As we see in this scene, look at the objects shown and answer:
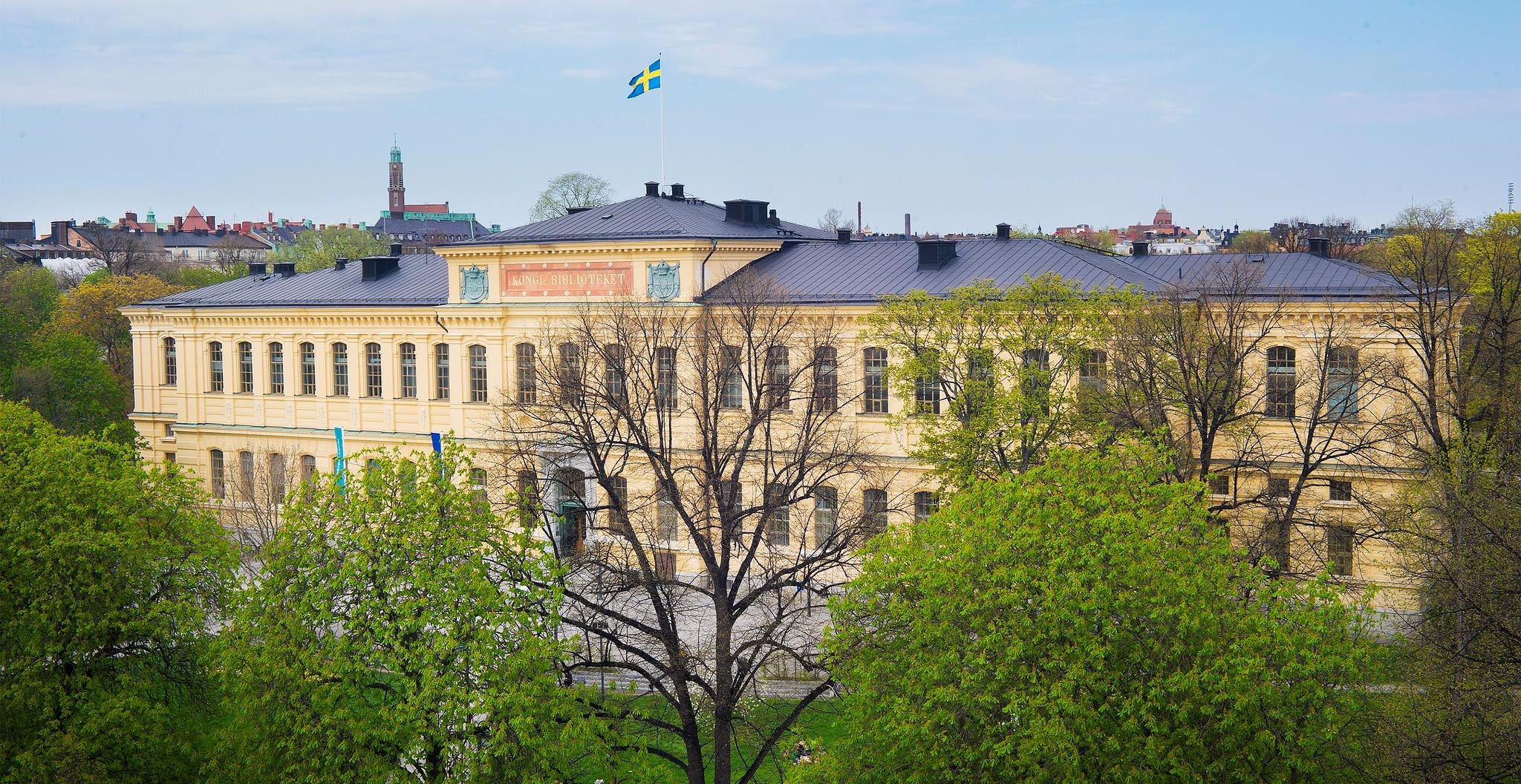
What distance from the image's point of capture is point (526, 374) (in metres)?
48.6

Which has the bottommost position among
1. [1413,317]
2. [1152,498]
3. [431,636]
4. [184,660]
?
[184,660]

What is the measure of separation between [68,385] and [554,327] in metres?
27.8

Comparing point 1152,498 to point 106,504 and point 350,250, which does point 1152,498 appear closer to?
point 106,504

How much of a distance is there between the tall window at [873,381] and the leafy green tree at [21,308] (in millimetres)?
39299

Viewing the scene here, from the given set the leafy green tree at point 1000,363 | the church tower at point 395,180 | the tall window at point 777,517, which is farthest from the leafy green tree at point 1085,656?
the church tower at point 395,180

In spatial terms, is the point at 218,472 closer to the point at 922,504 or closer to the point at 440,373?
the point at 440,373

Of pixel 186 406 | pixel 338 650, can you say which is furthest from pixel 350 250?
pixel 338 650

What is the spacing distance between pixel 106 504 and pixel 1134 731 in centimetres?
1854

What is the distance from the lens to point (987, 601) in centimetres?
2108

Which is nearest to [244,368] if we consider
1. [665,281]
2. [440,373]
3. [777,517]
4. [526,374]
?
[440,373]

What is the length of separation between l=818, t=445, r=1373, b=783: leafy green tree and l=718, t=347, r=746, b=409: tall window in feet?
31.2

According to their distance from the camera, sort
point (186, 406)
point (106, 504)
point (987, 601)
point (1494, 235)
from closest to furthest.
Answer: point (987, 601) < point (106, 504) < point (1494, 235) < point (186, 406)

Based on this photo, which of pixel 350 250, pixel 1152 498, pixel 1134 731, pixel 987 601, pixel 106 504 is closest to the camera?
pixel 1134 731

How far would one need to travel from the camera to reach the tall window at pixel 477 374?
4972cm
